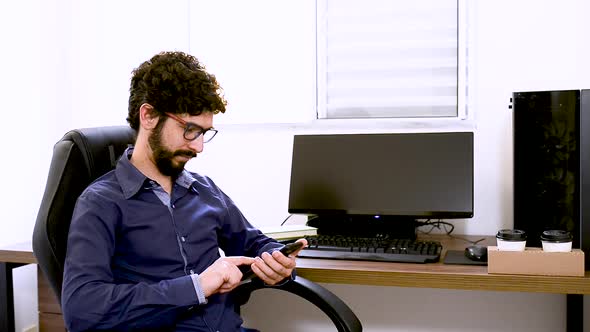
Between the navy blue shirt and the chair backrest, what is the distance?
Result: 1.5 inches

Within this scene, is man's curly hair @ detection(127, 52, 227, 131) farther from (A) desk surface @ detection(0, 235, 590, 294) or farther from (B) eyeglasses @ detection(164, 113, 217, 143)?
(A) desk surface @ detection(0, 235, 590, 294)

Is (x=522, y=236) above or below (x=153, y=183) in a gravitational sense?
below

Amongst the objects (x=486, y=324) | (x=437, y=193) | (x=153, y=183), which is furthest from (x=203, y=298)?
(x=486, y=324)

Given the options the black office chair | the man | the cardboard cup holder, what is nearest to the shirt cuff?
the man

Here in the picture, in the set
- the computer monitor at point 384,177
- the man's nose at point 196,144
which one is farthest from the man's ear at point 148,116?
the computer monitor at point 384,177

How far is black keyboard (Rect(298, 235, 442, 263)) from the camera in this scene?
1707 mm

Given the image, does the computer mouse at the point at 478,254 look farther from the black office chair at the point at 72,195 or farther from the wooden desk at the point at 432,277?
the black office chair at the point at 72,195

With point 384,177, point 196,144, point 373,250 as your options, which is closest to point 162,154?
point 196,144

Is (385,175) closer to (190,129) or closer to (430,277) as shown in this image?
(430,277)

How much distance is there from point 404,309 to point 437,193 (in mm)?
601

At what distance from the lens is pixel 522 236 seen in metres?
1.56

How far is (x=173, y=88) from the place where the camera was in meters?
1.45

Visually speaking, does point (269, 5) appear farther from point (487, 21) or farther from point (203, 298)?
point (203, 298)

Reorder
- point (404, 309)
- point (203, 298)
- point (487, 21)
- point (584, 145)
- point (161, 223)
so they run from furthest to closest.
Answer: point (404, 309)
point (487, 21)
point (584, 145)
point (161, 223)
point (203, 298)
